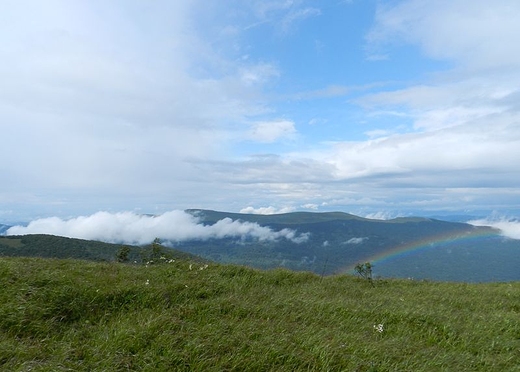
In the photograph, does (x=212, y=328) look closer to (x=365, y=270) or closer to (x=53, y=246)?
(x=365, y=270)

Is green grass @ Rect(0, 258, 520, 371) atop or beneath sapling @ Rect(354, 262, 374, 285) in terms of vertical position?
atop

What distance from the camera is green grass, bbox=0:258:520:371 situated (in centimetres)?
521

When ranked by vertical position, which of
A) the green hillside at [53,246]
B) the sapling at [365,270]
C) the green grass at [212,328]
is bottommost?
the green hillside at [53,246]

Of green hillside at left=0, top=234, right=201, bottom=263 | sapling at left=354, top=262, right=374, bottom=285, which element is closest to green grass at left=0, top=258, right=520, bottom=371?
sapling at left=354, top=262, right=374, bottom=285

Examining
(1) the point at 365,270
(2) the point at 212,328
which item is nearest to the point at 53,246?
(1) the point at 365,270

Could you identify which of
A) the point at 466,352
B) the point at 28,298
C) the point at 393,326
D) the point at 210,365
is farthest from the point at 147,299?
the point at 466,352

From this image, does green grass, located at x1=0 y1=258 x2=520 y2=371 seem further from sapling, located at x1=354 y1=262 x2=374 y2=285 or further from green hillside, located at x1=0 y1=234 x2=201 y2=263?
green hillside, located at x1=0 y1=234 x2=201 y2=263

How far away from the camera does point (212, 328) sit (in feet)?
20.7

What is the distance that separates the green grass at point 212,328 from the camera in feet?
17.1

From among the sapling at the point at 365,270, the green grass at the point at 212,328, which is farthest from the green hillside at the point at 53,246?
the green grass at the point at 212,328

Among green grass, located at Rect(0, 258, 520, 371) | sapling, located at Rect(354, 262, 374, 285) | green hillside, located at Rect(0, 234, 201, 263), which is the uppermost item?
green grass, located at Rect(0, 258, 520, 371)

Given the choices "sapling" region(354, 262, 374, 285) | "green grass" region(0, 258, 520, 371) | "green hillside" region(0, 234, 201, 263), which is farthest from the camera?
"green hillside" region(0, 234, 201, 263)

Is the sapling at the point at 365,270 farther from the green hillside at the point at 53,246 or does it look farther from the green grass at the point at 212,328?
the green hillside at the point at 53,246

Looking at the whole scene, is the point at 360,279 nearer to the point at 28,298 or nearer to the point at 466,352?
the point at 466,352
